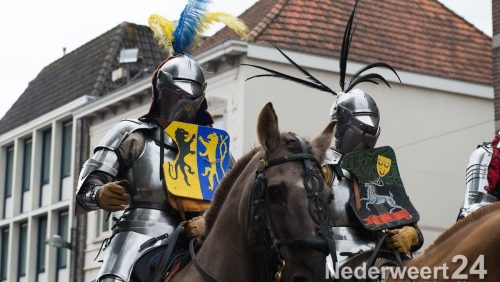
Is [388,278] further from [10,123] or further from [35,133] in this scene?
[10,123]

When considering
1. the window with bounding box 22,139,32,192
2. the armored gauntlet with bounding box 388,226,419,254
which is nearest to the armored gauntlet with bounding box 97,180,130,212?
the armored gauntlet with bounding box 388,226,419,254

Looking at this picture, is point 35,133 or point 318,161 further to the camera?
point 35,133

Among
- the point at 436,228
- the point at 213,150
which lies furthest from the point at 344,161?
the point at 436,228

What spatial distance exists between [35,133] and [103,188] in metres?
27.8

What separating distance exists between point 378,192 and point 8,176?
29690 millimetres

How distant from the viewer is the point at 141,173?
7.37 meters

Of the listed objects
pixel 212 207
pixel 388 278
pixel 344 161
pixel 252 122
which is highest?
pixel 252 122

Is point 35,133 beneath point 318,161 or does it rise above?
above

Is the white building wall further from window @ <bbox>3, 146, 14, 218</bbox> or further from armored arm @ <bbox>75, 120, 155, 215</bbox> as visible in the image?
armored arm @ <bbox>75, 120, 155, 215</bbox>

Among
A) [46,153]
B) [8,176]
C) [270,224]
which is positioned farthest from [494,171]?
[8,176]

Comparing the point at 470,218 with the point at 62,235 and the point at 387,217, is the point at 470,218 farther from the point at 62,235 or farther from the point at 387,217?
the point at 62,235

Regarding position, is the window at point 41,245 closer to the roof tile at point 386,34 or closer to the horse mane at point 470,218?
the roof tile at point 386,34

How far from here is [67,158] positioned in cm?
3272

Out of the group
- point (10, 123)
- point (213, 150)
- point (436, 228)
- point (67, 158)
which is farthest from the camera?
point (10, 123)
